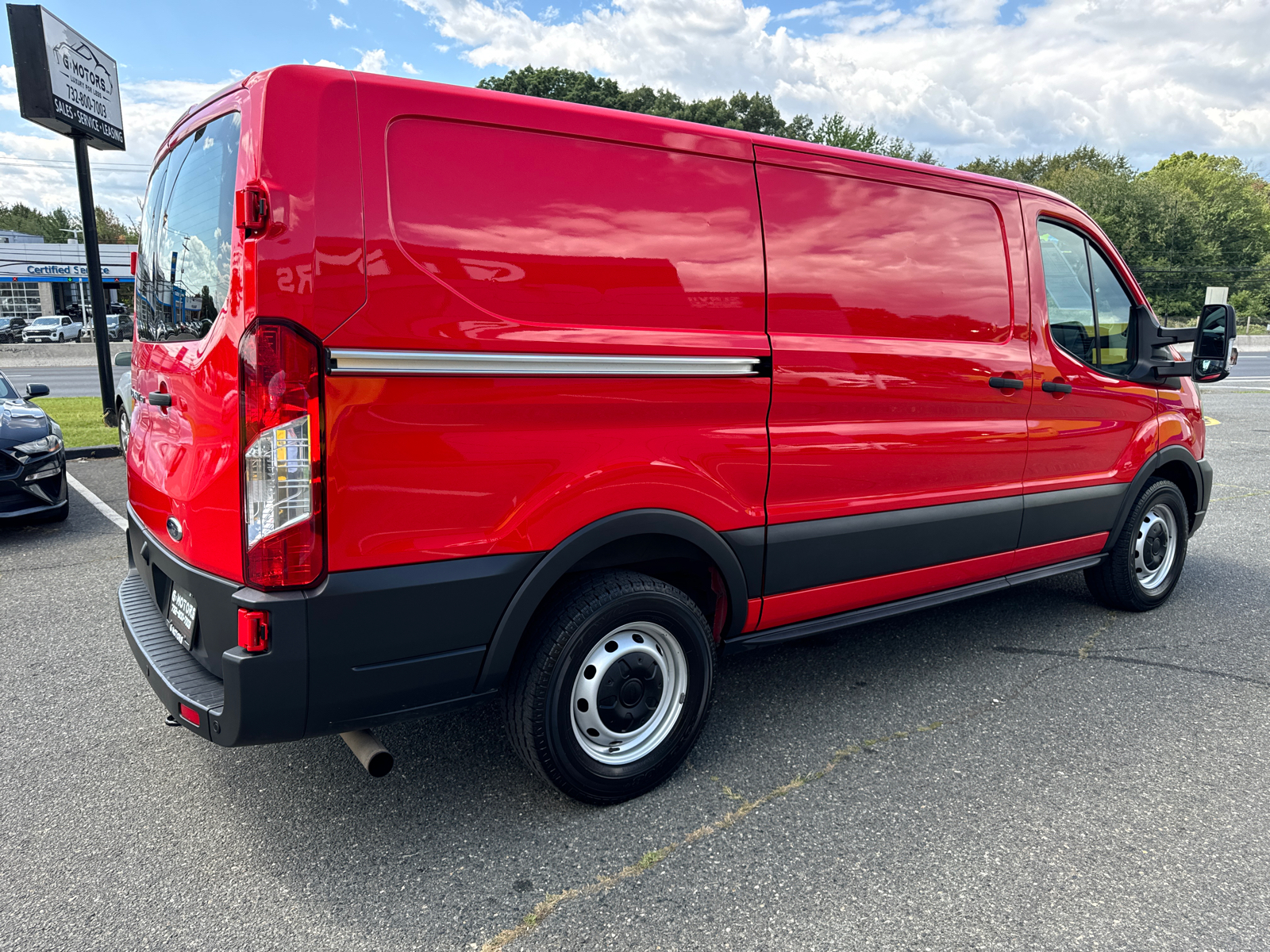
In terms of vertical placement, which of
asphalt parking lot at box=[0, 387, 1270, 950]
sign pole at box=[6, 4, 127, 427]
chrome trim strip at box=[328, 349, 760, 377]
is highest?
sign pole at box=[6, 4, 127, 427]

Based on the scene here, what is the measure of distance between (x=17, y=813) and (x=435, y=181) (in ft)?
7.82

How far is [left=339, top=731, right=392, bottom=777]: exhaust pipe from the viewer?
93.2 inches

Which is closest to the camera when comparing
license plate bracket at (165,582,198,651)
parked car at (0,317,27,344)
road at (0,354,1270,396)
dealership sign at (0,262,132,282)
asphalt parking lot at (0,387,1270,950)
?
asphalt parking lot at (0,387,1270,950)

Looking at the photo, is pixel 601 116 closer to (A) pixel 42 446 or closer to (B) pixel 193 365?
(B) pixel 193 365

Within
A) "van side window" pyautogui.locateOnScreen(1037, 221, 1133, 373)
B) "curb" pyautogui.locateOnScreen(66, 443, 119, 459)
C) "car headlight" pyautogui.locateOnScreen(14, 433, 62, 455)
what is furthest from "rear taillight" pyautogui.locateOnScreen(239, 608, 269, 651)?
"curb" pyautogui.locateOnScreen(66, 443, 119, 459)

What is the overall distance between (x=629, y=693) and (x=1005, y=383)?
2.17 meters

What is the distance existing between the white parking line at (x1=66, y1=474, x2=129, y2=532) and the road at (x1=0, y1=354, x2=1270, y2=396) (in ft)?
28.9

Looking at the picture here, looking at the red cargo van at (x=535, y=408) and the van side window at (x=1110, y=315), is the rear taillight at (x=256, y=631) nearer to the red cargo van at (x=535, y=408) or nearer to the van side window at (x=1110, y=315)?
the red cargo van at (x=535, y=408)

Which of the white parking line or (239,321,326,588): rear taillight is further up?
(239,321,326,588): rear taillight

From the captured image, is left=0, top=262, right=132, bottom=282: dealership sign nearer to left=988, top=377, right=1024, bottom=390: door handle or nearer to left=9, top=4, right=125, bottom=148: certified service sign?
left=9, top=4, right=125, bottom=148: certified service sign

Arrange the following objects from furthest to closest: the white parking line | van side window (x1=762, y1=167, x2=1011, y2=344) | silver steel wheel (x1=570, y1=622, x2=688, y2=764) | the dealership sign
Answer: the dealership sign, the white parking line, van side window (x1=762, y1=167, x2=1011, y2=344), silver steel wheel (x1=570, y1=622, x2=688, y2=764)

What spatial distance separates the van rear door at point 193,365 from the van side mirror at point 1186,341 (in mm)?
4235

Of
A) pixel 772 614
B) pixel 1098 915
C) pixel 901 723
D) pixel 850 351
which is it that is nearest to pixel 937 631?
pixel 901 723

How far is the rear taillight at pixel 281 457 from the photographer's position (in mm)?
2107
